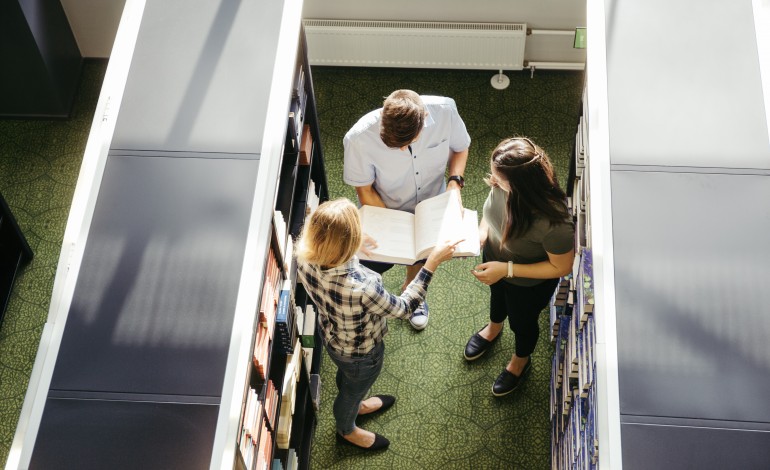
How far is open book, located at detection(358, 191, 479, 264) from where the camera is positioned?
11.8 feet

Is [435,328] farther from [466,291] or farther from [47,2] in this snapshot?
[47,2]

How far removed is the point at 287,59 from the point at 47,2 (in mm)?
2766

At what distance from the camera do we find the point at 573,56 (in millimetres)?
5445

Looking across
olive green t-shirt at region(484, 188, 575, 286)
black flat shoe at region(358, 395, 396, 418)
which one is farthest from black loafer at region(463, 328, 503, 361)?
olive green t-shirt at region(484, 188, 575, 286)

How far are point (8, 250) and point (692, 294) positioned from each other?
403 centimetres

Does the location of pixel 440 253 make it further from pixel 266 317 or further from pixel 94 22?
pixel 94 22

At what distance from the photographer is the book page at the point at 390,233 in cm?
365

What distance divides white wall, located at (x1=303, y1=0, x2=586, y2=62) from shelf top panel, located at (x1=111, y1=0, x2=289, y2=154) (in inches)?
76.2

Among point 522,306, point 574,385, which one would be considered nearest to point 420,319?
point 522,306

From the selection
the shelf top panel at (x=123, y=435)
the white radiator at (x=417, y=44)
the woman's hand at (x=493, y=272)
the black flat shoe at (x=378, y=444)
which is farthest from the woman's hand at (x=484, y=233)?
the white radiator at (x=417, y=44)

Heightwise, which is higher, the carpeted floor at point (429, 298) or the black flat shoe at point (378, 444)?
the carpeted floor at point (429, 298)

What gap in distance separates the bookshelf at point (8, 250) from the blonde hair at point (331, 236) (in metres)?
2.66

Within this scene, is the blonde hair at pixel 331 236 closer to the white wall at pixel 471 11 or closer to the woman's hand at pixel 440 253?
the woman's hand at pixel 440 253

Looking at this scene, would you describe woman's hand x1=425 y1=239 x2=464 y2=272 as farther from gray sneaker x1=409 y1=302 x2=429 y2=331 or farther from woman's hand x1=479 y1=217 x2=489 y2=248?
gray sneaker x1=409 y1=302 x2=429 y2=331
